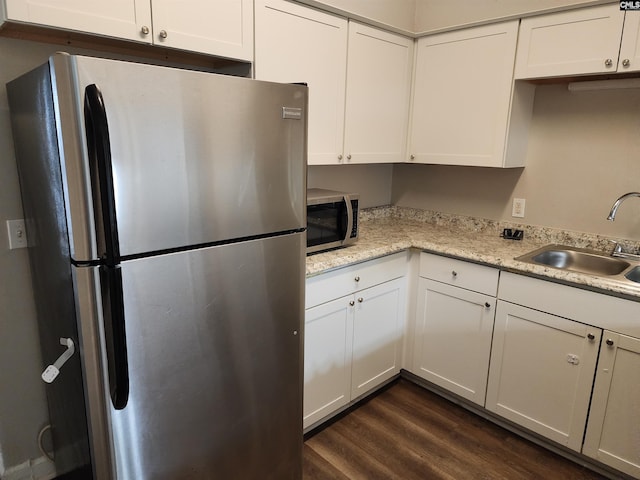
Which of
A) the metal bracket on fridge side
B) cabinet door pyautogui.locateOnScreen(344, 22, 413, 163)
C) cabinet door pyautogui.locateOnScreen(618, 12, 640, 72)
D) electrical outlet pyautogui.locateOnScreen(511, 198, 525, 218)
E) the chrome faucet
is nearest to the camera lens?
the metal bracket on fridge side

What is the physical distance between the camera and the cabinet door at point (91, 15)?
1.24 meters

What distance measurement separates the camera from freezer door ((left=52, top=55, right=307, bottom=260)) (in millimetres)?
997

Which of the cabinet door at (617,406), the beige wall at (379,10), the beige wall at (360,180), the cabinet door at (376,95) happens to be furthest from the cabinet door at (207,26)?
the cabinet door at (617,406)

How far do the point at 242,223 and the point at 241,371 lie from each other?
0.50 metres

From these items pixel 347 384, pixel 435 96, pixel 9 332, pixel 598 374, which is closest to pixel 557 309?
pixel 598 374

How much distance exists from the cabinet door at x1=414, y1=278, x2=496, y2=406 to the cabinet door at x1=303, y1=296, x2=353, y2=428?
521mm

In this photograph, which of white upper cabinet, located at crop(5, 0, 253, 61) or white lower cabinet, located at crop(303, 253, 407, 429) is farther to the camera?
white lower cabinet, located at crop(303, 253, 407, 429)

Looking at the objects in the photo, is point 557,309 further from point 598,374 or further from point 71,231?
point 71,231

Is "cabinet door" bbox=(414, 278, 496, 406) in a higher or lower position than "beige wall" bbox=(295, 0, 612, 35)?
lower

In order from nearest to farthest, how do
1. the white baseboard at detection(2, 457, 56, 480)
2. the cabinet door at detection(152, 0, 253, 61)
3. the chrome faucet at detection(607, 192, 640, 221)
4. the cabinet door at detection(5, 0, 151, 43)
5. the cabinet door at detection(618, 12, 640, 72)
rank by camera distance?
1. the cabinet door at detection(5, 0, 151, 43)
2. the cabinet door at detection(152, 0, 253, 61)
3. the white baseboard at detection(2, 457, 56, 480)
4. the cabinet door at detection(618, 12, 640, 72)
5. the chrome faucet at detection(607, 192, 640, 221)

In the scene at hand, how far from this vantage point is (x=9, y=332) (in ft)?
5.35

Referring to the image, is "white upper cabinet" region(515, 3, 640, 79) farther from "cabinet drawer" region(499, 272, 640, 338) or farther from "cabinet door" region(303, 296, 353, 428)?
"cabinet door" region(303, 296, 353, 428)

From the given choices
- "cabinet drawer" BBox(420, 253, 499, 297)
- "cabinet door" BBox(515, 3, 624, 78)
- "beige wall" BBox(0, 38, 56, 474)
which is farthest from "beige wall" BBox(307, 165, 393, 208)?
"beige wall" BBox(0, 38, 56, 474)

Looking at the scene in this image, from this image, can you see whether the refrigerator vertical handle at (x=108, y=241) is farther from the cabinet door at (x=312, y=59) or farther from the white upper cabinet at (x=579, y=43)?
the white upper cabinet at (x=579, y=43)
